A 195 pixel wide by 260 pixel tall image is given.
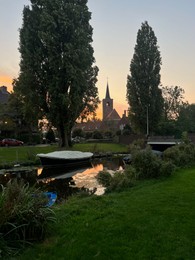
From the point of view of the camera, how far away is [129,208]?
7.70 metres

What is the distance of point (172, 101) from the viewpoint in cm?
6219

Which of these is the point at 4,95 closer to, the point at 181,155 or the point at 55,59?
the point at 55,59

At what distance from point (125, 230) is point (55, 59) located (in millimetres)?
28177

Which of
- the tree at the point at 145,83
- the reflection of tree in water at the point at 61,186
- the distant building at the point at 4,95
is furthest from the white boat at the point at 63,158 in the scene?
the distant building at the point at 4,95

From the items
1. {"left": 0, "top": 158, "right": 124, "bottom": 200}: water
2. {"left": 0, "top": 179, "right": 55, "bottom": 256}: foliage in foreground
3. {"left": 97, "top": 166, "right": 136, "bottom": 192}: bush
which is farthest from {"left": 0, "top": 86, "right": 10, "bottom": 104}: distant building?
{"left": 0, "top": 179, "right": 55, "bottom": 256}: foliage in foreground

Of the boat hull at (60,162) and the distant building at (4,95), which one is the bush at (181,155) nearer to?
the boat hull at (60,162)

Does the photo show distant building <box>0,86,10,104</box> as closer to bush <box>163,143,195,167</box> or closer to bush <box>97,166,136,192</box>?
bush <box>163,143,195,167</box>

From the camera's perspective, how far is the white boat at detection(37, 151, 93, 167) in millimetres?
24583

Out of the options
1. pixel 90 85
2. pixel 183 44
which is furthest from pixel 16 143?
pixel 183 44

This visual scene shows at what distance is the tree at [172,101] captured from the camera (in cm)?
6144

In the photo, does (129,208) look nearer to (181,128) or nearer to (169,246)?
(169,246)

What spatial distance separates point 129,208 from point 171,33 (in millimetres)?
14138

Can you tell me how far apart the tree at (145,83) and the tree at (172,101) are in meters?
14.3

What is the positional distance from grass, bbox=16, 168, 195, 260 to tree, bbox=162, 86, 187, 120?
54683 millimetres
